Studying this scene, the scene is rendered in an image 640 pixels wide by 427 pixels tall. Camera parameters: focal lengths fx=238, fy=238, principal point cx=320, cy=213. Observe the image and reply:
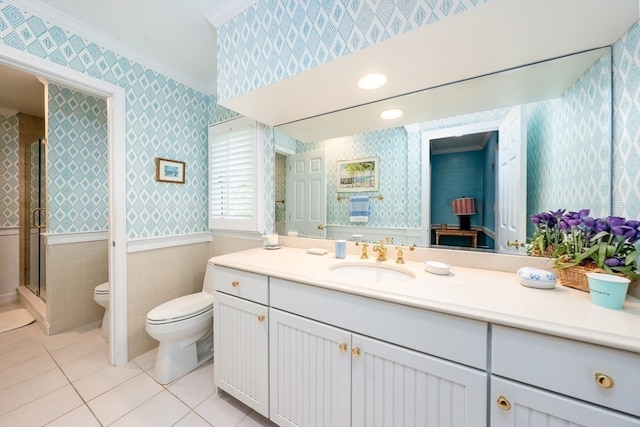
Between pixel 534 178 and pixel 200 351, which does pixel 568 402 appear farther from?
pixel 200 351

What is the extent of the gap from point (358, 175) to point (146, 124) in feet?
5.74

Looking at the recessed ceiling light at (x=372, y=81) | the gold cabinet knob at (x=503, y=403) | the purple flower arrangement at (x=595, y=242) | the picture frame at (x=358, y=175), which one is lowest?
the gold cabinet knob at (x=503, y=403)

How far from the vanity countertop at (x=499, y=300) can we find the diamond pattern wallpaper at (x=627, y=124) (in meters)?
0.39

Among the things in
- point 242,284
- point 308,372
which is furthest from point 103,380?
point 308,372

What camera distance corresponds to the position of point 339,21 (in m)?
1.07

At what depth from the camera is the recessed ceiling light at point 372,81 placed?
4.09 ft

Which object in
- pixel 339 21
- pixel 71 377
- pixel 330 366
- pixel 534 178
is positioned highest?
pixel 339 21

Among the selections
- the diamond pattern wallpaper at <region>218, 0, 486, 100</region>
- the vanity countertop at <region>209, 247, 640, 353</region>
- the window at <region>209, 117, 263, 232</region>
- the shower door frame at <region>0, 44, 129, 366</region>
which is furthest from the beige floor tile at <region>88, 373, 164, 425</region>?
the diamond pattern wallpaper at <region>218, 0, 486, 100</region>

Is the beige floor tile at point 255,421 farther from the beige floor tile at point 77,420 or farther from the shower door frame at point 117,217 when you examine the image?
the shower door frame at point 117,217

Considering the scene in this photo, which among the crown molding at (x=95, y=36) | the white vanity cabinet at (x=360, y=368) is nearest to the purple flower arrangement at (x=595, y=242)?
the white vanity cabinet at (x=360, y=368)

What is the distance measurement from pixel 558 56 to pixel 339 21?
1001mm

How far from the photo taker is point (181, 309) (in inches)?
64.6

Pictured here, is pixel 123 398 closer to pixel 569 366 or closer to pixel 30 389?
pixel 30 389

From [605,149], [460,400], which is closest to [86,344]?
[460,400]
